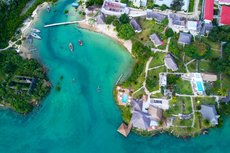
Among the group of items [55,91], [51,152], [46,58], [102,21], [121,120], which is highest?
[102,21]

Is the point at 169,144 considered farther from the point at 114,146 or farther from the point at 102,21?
the point at 102,21

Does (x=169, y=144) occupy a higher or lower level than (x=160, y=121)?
lower

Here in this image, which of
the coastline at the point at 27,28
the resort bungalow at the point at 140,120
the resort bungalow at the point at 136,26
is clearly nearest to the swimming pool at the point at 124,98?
the resort bungalow at the point at 140,120

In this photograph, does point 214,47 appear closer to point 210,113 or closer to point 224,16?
point 224,16

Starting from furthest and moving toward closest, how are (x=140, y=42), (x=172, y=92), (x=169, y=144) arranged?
(x=140, y=42) < (x=172, y=92) < (x=169, y=144)

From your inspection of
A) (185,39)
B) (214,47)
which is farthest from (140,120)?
(214,47)

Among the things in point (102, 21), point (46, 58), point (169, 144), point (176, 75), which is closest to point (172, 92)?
point (176, 75)
